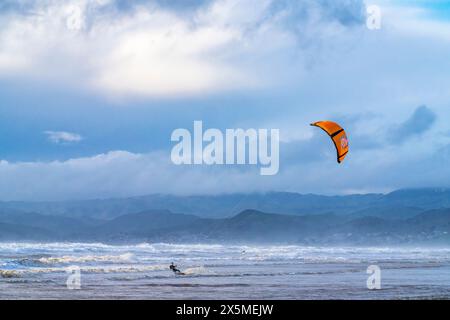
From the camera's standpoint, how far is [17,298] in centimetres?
1592

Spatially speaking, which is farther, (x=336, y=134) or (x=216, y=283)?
(x=216, y=283)

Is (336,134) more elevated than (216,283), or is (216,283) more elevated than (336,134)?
(336,134)

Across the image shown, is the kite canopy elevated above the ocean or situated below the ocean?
above

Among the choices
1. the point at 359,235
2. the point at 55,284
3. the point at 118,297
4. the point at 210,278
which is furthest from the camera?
the point at 359,235

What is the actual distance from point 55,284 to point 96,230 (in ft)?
189

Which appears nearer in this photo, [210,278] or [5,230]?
[210,278]

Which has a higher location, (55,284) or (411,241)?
(411,241)

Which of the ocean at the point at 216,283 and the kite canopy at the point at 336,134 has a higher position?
the kite canopy at the point at 336,134
